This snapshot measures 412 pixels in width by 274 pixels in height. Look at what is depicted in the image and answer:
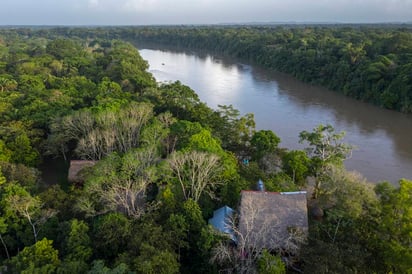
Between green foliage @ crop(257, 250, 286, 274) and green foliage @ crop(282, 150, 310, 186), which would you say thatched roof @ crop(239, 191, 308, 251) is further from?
green foliage @ crop(282, 150, 310, 186)

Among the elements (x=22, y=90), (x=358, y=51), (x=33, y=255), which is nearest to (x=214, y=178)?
(x=33, y=255)

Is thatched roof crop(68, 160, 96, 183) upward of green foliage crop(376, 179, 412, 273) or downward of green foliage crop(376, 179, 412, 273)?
downward

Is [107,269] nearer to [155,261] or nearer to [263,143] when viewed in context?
[155,261]

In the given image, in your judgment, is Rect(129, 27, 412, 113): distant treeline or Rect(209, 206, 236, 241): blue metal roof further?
Rect(129, 27, 412, 113): distant treeline

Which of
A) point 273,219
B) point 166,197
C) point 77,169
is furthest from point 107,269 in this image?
point 77,169

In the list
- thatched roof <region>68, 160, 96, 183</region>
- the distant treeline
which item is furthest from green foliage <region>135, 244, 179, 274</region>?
the distant treeline

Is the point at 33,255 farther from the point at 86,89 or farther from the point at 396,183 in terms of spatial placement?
the point at 86,89

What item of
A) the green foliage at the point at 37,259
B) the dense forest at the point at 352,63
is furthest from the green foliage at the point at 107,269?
the dense forest at the point at 352,63
